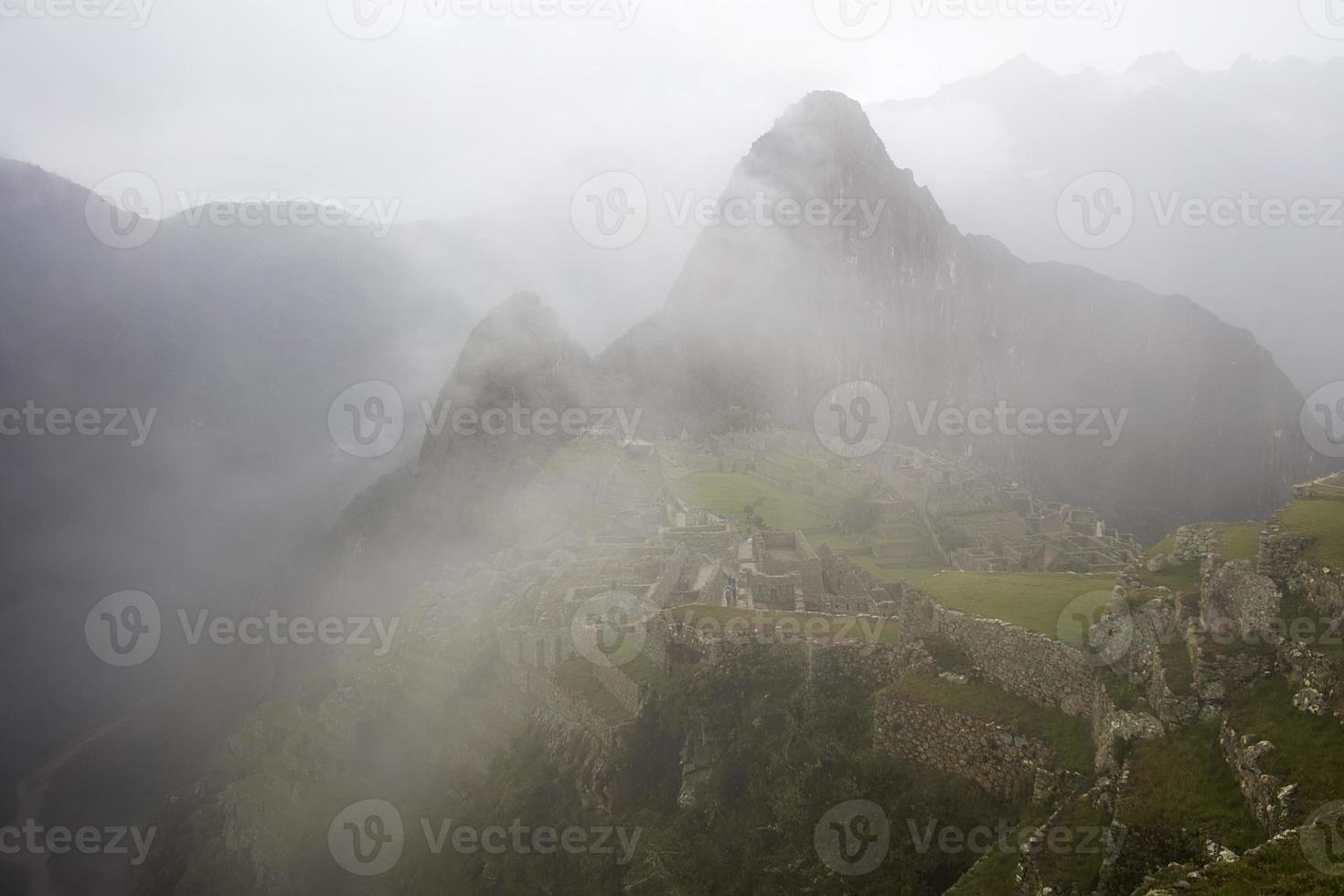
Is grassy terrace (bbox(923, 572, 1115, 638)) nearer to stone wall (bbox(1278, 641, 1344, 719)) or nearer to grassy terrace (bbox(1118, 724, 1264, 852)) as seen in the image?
grassy terrace (bbox(1118, 724, 1264, 852))

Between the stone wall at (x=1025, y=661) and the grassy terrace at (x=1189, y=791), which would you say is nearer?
the grassy terrace at (x=1189, y=791)
